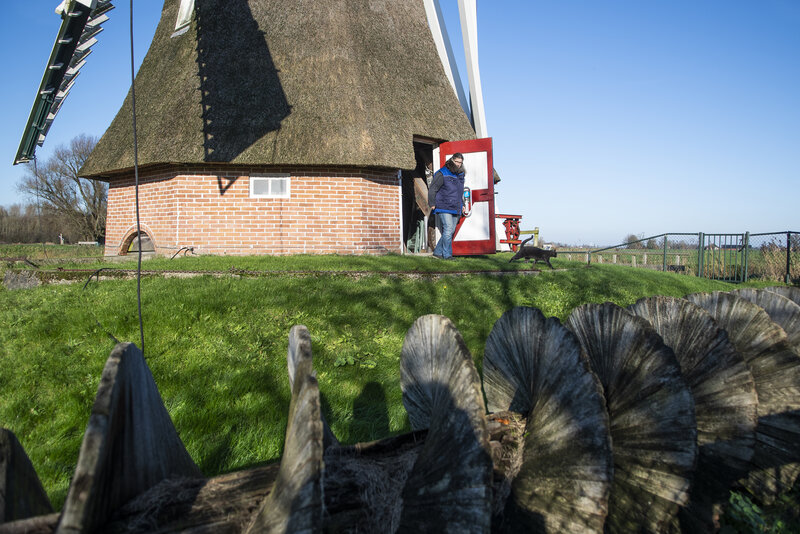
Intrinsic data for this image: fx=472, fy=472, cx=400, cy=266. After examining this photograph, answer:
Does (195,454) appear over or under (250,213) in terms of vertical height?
under

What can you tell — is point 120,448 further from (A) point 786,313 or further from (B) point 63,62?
(B) point 63,62

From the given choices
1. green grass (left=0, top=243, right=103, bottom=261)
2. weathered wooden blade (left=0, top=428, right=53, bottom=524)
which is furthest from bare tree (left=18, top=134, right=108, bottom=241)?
weathered wooden blade (left=0, top=428, right=53, bottom=524)

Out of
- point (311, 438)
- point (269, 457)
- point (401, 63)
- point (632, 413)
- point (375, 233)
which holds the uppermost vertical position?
point (401, 63)

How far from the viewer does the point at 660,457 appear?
1.41 meters

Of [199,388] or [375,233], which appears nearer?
[199,388]

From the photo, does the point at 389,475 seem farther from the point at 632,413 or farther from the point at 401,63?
the point at 401,63

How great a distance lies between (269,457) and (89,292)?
4.15 metres

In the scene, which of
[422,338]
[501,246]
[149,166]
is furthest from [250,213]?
[501,246]

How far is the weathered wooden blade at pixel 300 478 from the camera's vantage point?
2.84 feet

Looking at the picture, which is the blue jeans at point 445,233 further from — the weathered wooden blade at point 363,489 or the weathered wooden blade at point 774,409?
the weathered wooden blade at point 363,489

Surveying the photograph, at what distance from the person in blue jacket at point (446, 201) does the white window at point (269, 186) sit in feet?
11.2

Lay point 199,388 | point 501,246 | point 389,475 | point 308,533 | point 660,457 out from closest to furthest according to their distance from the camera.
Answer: point 308,533 < point 389,475 < point 660,457 < point 199,388 < point 501,246

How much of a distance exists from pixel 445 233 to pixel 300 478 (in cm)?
948

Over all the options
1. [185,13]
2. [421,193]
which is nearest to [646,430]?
[421,193]
